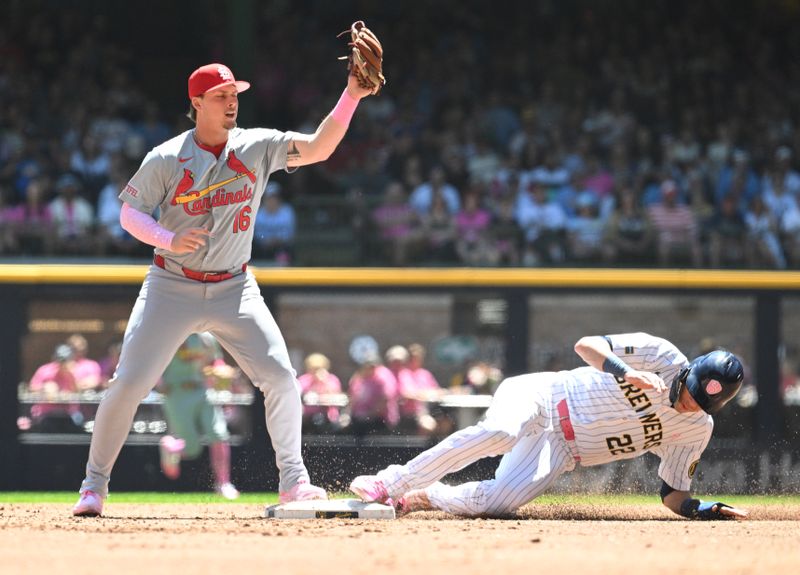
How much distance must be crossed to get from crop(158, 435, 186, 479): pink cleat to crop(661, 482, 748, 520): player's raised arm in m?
3.78

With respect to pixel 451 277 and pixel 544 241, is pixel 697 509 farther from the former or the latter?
pixel 544 241

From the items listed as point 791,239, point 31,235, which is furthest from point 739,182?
point 31,235

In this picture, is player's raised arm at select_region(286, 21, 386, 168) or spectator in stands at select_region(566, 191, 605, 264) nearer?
player's raised arm at select_region(286, 21, 386, 168)

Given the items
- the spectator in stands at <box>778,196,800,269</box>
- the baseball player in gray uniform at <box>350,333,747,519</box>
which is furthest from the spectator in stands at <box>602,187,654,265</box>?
the baseball player in gray uniform at <box>350,333,747,519</box>

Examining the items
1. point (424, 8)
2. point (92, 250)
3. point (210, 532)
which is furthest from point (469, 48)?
point (210, 532)

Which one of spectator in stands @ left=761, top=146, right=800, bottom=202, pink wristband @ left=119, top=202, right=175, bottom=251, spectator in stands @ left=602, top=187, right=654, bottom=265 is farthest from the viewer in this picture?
spectator in stands @ left=761, top=146, right=800, bottom=202

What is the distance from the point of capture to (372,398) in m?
8.70

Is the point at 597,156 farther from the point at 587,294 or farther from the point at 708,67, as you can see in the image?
the point at 587,294

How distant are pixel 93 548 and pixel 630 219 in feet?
22.2

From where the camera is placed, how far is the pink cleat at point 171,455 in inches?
337

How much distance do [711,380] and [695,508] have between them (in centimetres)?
76

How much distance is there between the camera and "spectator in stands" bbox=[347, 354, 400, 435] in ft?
28.0

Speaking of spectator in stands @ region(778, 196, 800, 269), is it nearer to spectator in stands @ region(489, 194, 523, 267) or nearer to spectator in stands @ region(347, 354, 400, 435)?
spectator in stands @ region(489, 194, 523, 267)

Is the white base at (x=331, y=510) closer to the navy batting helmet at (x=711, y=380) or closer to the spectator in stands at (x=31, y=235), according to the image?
the navy batting helmet at (x=711, y=380)
